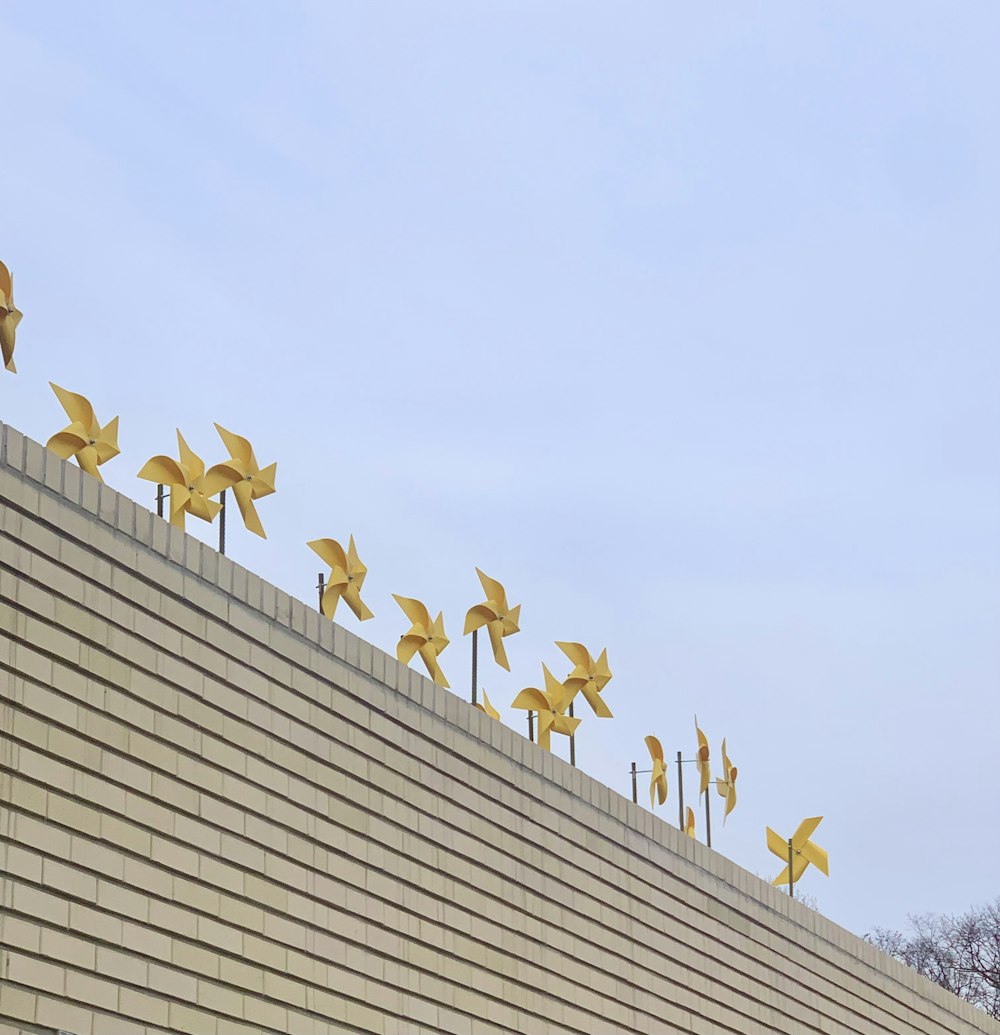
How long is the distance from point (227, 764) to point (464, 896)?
3.30m

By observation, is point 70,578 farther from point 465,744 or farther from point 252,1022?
point 465,744

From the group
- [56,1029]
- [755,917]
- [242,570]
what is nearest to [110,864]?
[56,1029]

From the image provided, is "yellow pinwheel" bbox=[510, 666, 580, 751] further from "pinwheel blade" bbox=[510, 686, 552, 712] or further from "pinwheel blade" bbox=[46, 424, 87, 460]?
"pinwheel blade" bbox=[46, 424, 87, 460]

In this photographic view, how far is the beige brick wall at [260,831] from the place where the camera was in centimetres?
1170

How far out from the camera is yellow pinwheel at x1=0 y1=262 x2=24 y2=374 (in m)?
13.8

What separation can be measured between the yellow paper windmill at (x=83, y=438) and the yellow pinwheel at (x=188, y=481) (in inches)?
18.8

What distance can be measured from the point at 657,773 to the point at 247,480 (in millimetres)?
7690

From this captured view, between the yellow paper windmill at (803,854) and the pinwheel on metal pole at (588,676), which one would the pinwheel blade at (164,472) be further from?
the yellow paper windmill at (803,854)

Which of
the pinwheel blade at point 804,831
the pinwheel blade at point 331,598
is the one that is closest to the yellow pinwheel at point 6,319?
the pinwheel blade at point 331,598

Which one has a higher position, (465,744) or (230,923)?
(465,744)

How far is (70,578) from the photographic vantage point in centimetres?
1226

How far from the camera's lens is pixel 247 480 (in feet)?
53.3

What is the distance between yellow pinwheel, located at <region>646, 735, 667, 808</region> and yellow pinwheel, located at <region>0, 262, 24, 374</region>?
1020 cm

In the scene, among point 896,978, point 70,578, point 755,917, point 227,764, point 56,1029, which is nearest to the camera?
point 56,1029
